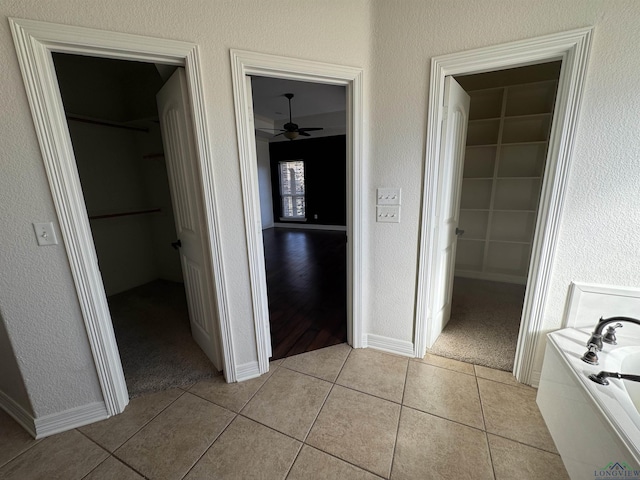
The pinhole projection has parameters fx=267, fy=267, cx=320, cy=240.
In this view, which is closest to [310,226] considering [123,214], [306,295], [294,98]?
[294,98]

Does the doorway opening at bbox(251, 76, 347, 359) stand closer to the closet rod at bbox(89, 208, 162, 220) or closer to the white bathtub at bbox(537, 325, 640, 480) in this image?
the white bathtub at bbox(537, 325, 640, 480)

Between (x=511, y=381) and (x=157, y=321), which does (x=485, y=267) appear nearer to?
(x=511, y=381)

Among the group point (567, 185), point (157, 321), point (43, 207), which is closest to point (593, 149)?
point (567, 185)

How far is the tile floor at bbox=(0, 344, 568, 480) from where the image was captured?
4.22 feet

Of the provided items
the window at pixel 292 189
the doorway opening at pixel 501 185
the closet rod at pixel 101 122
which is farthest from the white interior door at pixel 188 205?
the window at pixel 292 189

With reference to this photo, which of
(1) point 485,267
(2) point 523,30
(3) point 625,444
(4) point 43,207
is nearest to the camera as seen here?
(3) point 625,444

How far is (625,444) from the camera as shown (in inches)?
37.4

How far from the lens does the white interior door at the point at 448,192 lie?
1754 millimetres

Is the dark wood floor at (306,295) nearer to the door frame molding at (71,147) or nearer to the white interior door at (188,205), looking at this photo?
the white interior door at (188,205)

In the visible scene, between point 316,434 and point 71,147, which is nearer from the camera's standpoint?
point 71,147

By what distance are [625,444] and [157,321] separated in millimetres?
3181

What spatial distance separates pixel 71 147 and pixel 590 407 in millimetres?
2693

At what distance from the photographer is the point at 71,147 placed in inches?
53.0

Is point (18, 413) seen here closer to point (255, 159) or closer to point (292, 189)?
point (255, 159)
